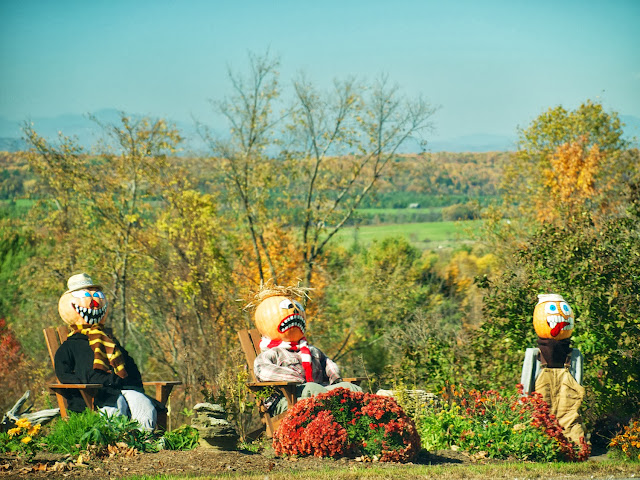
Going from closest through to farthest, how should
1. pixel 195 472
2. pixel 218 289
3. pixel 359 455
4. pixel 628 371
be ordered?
pixel 195 472 → pixel 359 455 → pixel 628 371 → pixel 218 289

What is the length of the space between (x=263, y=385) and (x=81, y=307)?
2049 mm

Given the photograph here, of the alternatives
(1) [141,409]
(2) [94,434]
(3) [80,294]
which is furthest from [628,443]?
(3) [80,294]

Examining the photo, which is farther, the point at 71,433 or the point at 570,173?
the point at 570,173

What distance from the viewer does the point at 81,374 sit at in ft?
24.7

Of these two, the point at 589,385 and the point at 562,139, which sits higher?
the point at 562,139

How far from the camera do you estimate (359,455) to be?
22.1 ft

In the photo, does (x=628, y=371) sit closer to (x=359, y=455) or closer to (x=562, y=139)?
(x=359, y=455)

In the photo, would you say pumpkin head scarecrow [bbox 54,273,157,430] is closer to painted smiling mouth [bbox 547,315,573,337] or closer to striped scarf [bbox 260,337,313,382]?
striped scarf [bbox 260,337,313,382]

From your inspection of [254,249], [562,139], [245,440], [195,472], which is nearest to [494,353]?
[245,440]

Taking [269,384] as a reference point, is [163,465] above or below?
below

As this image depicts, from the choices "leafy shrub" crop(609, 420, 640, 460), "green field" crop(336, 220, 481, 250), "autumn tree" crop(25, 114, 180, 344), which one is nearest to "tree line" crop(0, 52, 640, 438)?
"autumn tree" crop(25, 114, 180, 344)

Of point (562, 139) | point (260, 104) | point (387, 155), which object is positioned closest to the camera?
point (260, 104)

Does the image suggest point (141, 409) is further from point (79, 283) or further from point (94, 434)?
point (79, 283)

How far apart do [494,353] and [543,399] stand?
2.25m
